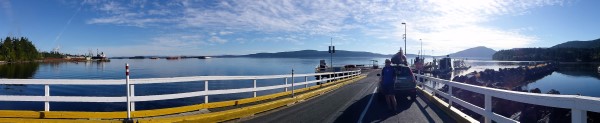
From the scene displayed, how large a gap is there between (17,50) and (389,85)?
19984 cm

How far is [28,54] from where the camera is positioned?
604 feet

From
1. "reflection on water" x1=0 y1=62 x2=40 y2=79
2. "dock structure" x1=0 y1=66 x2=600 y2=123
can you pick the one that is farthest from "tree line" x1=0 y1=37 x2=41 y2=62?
"dock structure" x1=0 y1=66 x2=600 y2=123

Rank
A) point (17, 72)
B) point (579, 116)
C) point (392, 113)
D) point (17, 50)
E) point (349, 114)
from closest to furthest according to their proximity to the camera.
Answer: point (579, 116)
point (349, 114)
point (392, 113)
point (17, 72)
point (17, 50)

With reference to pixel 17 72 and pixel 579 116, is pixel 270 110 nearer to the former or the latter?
pixel 579 116

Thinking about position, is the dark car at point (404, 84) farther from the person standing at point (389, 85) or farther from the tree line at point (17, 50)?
the tree line at point (17, 50)

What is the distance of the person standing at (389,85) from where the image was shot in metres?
13.3

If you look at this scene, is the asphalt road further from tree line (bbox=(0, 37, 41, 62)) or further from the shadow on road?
tree line (bbox=(0, 37, 41, 62))

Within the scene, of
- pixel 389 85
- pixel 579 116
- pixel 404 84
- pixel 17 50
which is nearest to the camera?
pixel 579 116

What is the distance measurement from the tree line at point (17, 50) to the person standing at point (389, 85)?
182m

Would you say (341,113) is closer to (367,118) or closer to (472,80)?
(367,118)

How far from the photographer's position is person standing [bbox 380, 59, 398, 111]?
524 inches

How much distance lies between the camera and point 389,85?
44.4 feet

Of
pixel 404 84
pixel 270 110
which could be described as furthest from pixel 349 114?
pixel 404 84

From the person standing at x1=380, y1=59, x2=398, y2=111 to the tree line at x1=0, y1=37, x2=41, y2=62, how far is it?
18192cm
